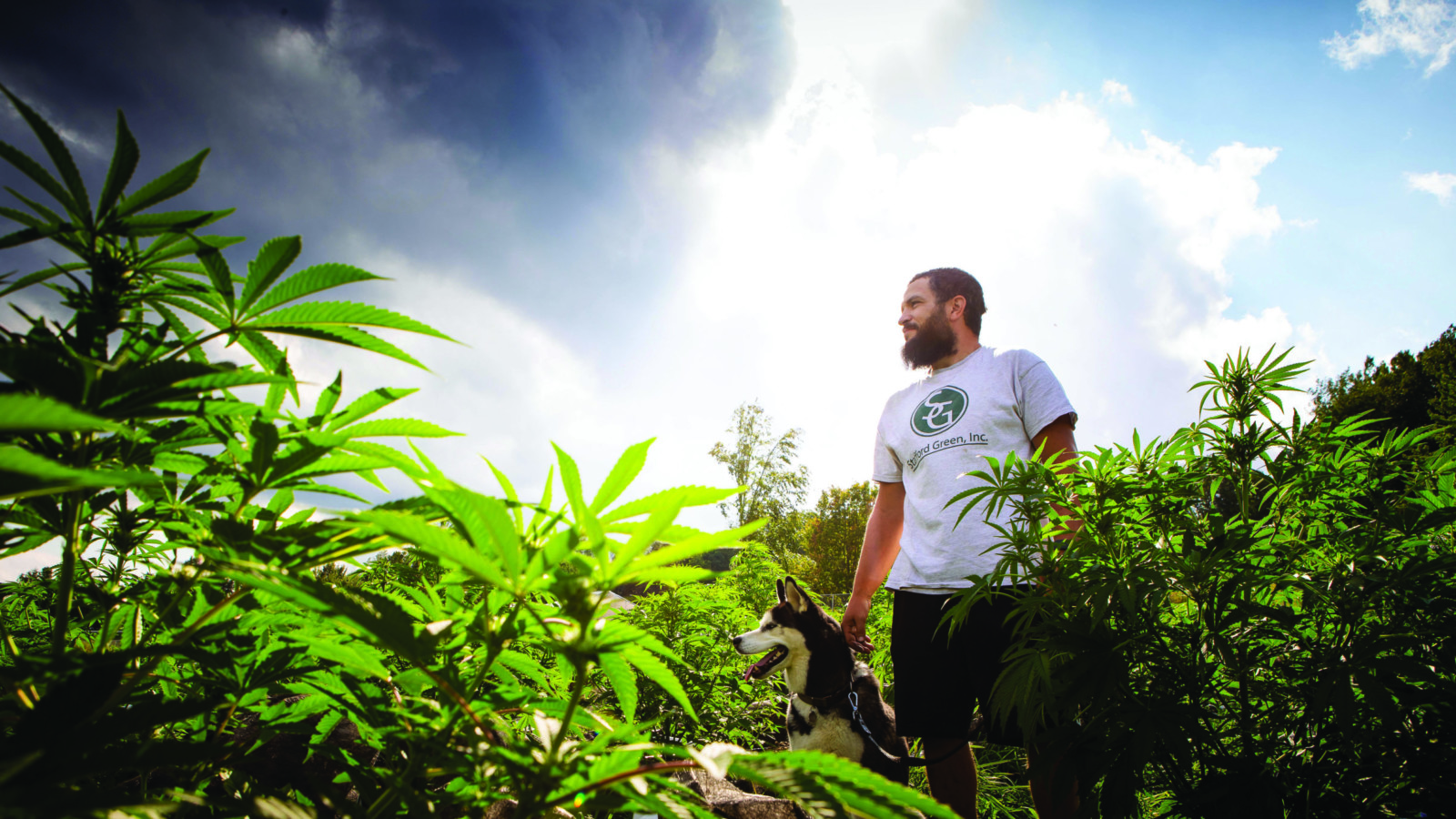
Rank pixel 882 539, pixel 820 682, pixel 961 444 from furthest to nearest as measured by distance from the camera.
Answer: pixel 882 539
pixel 820 682
pixel 961 444

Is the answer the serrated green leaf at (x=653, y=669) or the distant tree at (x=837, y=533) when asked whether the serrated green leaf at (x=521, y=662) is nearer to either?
the serrated green leaf at (x=653, y=669)

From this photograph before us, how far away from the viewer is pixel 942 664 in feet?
9.90

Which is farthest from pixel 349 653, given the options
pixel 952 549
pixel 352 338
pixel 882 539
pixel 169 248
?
pixel 882 539

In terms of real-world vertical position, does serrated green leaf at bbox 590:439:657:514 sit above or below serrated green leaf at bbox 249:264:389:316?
below

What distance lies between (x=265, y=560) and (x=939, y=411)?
3.31 meters

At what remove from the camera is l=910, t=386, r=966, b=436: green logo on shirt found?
130 inches

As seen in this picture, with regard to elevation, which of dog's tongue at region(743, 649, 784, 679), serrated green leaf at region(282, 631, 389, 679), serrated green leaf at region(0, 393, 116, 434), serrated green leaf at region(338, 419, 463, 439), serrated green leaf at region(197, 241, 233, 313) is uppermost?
serrated green leaf at region(197, 241, 233, 313)

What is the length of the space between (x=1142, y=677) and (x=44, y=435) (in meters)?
2.14

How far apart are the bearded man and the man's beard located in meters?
0.23

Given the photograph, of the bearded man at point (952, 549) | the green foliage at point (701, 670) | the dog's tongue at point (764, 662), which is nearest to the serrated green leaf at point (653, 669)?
the green foliage at point (701, 670)

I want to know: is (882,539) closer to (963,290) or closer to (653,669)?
(963,290)

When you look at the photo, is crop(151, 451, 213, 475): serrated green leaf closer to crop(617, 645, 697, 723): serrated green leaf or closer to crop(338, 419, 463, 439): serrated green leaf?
crop(338, 419, 463, 439): serrated green leaf

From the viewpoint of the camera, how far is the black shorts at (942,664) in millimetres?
2816

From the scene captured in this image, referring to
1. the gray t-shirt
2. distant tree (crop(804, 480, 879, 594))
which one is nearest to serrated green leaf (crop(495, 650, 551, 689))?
the gray t-shirt
